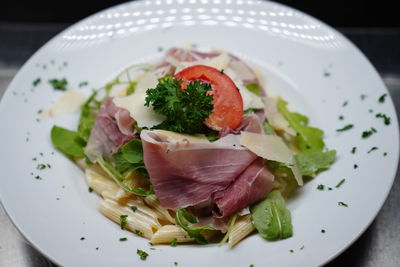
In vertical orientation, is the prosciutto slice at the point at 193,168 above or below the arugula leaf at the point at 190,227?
above

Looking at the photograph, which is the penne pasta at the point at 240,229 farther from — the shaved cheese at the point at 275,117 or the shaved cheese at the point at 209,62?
the shaved cheese at the point at 209,62

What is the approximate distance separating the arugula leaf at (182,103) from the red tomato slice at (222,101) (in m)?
0.09

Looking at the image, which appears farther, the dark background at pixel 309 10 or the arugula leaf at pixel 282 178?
the dark background at pixel 309 10

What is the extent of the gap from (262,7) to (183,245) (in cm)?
208

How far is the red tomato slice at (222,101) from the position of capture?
285cm

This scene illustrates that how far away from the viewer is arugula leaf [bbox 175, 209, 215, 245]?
8.59ft

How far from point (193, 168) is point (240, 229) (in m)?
0.43

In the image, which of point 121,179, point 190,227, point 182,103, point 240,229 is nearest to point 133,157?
point 121,179

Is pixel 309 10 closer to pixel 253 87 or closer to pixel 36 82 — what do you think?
pixel 253 87

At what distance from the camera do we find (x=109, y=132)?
3.04 meters

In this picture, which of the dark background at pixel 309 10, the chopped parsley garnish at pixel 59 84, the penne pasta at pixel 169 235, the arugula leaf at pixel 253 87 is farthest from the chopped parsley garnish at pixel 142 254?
the dark background at pixel 309 10

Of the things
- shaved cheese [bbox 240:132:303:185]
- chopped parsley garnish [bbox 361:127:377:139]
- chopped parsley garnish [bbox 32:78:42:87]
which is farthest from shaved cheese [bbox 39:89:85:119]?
chopped parsley garnish [bbox 361:127:377:139]

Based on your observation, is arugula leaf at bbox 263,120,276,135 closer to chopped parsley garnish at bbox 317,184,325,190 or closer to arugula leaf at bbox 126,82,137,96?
chopped parsley garnish at bbox 317,184,325,190

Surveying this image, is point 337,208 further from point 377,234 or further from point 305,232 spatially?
point 377,234
